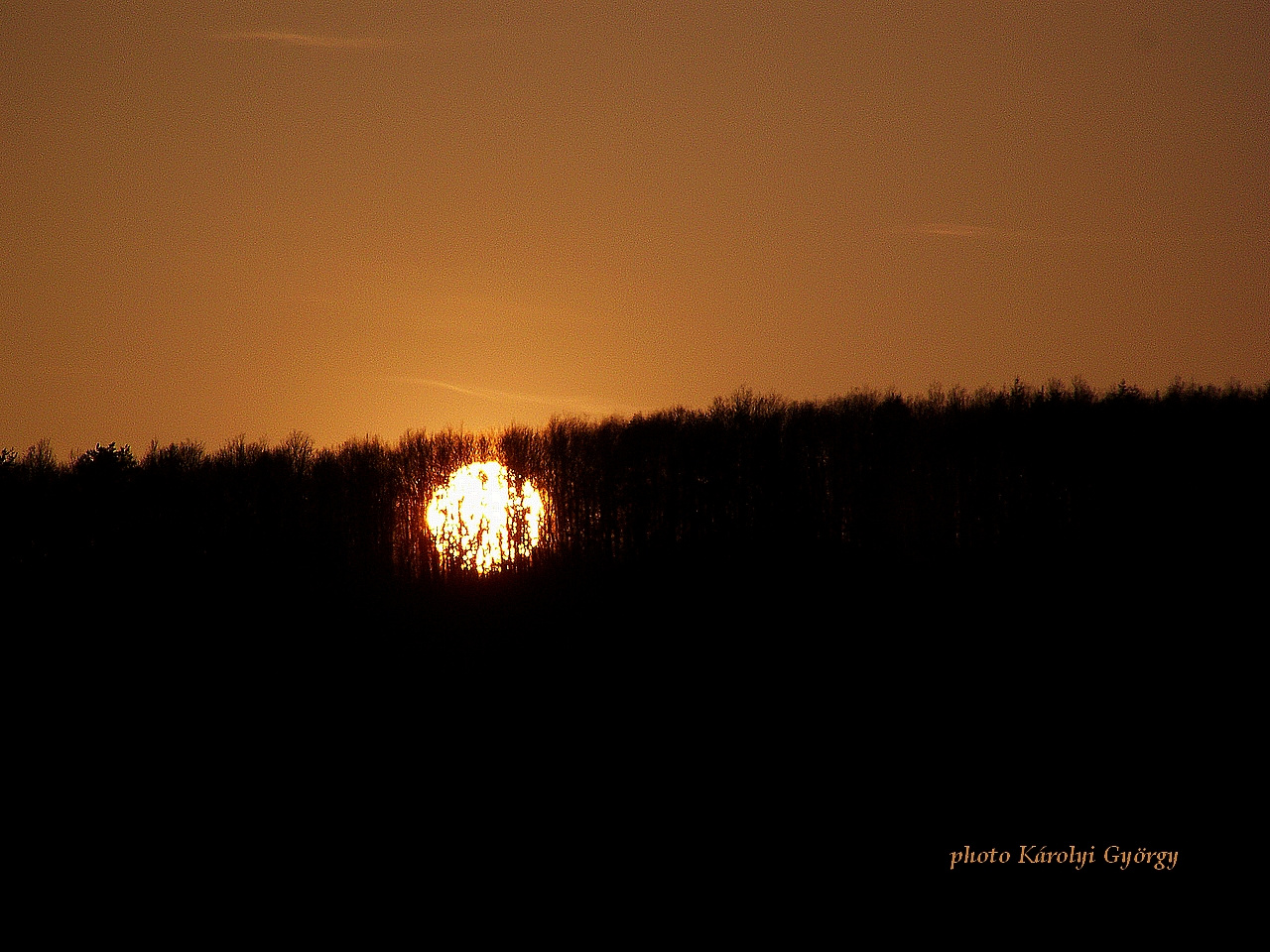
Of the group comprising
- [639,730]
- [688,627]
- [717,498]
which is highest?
[717,498]

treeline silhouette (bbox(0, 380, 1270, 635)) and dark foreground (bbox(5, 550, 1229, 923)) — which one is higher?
treeline silhouette (bbox(0, 380, 1270, 635))

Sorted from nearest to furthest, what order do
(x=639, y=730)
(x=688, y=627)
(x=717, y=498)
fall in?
(x=639, y=730) < (x=688, y=627) < (x=717, y=498)

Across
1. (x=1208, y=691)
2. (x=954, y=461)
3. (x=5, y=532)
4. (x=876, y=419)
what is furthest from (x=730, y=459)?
(x=5, y=532)

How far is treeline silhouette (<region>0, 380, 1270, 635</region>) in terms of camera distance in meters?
27.0

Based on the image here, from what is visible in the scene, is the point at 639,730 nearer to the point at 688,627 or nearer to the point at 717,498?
the point at 688,627

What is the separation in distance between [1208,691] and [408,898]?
12842 millimetres

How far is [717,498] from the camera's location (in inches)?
1188

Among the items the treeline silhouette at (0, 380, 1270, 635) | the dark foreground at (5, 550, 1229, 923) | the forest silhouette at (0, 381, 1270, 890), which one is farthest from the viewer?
the treeline silhouette at (0, 380, 1270, 635)

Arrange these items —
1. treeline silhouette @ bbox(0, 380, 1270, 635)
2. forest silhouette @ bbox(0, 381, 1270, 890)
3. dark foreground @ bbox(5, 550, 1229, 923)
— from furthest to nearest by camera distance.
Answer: treeline silhouette @ bbox(0, 380, 1270, 635)
forest silhouette @ bbox(0, 381, 1270, 890)
dark foreground @ bbox(5, 550, 1229, 923)

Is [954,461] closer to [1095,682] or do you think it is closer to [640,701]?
[1095,682]

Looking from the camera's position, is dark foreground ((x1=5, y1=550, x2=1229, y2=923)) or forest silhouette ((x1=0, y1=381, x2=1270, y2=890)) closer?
dark foreground ((x1=5, y1=550, x2=1229, y2=923))

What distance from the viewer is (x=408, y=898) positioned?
9.70m

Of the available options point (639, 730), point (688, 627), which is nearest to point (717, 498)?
point (688, 627)

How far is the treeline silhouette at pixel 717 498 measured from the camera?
88.6 ft
